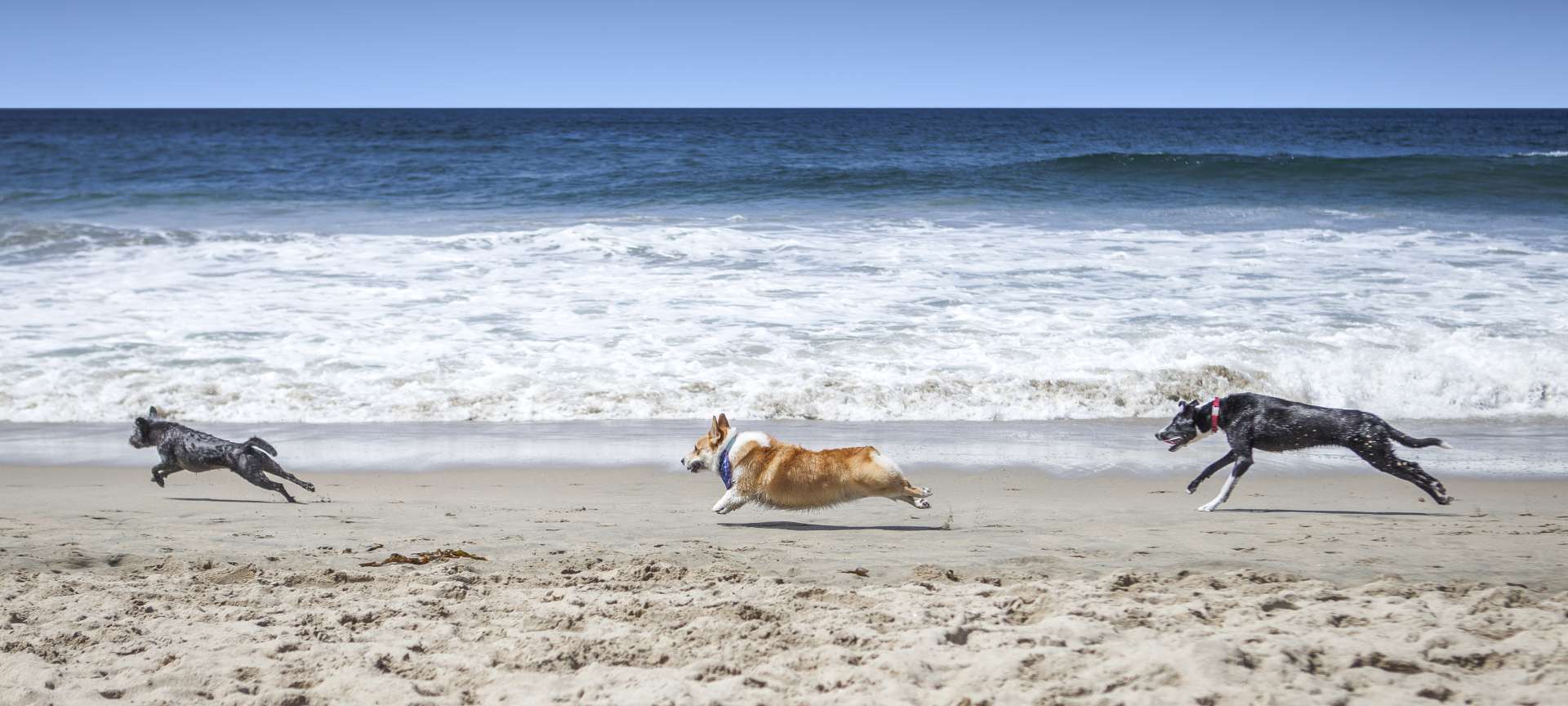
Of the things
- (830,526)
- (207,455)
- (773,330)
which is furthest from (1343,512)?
(207,455)

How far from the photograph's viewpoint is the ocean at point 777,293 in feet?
29.6

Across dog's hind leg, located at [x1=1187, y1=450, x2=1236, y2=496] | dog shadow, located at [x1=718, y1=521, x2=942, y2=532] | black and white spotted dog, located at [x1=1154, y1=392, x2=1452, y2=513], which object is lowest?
dog shadow, located at [x1=718, y1=521, x2=942, y2=532]

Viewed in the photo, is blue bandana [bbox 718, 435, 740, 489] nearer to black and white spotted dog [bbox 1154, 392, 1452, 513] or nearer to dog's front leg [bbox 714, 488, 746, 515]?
dog's front leg [bbox 714, 488, 746, 515]

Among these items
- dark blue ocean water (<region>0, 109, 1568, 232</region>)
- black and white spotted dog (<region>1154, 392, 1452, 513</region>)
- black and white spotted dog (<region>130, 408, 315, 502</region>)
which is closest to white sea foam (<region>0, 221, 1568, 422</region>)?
black and white spotted dog (<region>130, 408, 315, 502</region>)

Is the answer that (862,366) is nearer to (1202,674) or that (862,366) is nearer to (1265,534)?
(1265,534)

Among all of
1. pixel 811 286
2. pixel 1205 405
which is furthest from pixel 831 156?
pixel 1205 405

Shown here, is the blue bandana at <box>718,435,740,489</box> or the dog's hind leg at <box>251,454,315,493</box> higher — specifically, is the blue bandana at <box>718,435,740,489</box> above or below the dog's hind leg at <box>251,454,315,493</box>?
above

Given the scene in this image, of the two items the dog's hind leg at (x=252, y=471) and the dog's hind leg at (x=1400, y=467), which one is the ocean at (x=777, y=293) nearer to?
the dog's hind leg at (x=252, y=471)

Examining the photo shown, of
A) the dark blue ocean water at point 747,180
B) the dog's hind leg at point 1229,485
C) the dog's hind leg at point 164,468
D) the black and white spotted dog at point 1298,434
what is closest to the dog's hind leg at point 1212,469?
the black and white spotted dog at point 1298,434

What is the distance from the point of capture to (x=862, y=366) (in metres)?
9.68

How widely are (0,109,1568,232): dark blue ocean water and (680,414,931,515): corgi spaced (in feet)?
47.2

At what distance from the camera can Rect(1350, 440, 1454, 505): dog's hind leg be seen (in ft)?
19.9

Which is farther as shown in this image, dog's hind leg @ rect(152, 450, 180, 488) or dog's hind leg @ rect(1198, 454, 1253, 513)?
dog's hind leg @ rect(152, 450, 180, 488)

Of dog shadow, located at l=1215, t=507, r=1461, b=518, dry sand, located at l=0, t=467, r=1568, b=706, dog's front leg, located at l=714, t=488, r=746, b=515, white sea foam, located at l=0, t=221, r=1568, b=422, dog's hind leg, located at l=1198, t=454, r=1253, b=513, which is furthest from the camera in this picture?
white sea foam, located at l=0, t=221, r=1568, b=422
